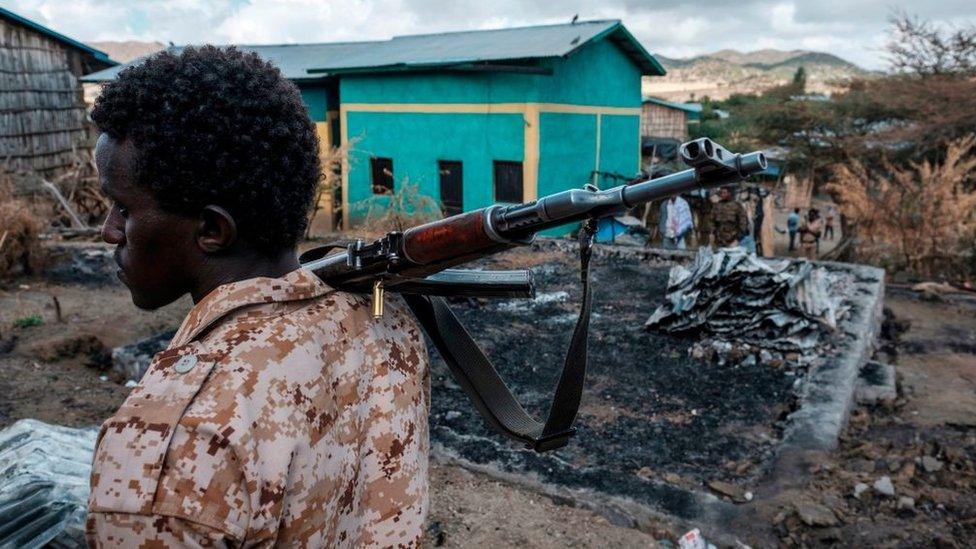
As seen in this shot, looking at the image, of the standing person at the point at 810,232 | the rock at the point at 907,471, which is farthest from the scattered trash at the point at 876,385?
the standing person at the point at 810,232

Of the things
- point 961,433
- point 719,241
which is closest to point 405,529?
point 961,433

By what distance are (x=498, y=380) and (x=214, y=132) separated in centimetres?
83

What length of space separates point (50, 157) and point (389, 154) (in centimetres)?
677

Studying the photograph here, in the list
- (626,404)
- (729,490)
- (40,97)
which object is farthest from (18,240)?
(729,490)

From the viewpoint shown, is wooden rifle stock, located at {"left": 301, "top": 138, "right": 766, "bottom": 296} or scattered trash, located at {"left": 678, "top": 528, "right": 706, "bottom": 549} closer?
wooden rifle stock, located at {"left": 301, "top": 138, "right": 766, "bottom": 296}

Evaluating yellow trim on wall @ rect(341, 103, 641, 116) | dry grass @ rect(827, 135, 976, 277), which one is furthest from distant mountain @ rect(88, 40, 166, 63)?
dry grass @ rect(827, 135, 976, 277)

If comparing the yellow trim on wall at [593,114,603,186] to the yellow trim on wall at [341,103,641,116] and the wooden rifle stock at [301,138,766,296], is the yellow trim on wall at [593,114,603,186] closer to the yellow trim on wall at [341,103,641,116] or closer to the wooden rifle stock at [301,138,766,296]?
the yellow trim on wall at [341,103,641,116]

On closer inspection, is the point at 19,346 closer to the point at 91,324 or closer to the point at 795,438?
the point at 91,324

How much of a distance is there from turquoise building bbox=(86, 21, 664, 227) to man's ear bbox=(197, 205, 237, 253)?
40.1 feet

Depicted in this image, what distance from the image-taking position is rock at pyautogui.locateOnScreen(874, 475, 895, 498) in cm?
391

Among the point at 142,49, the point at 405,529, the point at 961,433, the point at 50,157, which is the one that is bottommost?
the point at 961,433

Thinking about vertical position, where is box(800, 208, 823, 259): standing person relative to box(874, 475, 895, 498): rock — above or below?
above

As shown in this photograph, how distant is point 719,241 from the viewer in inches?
446

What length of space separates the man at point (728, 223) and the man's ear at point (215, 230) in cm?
1083
